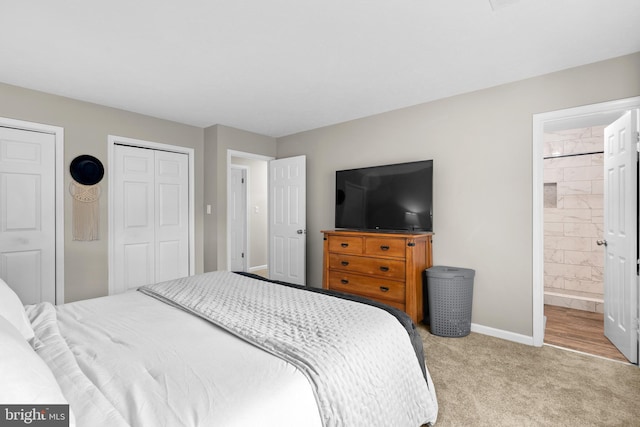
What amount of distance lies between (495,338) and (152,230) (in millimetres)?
4001

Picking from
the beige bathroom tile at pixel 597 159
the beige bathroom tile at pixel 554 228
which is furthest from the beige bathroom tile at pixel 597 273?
the beige bathroom tile at pixel 597 159

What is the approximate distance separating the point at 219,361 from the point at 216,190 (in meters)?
3.42

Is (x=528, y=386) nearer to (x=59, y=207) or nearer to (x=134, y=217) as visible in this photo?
(x=134, y=217)

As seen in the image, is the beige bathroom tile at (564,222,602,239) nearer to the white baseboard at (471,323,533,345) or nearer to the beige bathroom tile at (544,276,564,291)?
the beige bathroom tile at (544,276,564,291)

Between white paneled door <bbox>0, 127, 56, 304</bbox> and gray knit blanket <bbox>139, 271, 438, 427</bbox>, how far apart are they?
2.16m

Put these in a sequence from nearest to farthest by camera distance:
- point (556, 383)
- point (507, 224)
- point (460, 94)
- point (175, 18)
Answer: point (175, 18)
point (556, 383)
point (507, 224)
point (460, 94)

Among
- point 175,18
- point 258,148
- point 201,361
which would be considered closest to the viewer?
point 201,361

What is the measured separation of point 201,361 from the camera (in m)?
1.17

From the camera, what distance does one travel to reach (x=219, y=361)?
1.17 meters

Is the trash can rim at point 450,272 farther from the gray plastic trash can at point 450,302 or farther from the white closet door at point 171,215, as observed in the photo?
the white closet door at point 171,215

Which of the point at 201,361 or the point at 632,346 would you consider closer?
the point at 201,361

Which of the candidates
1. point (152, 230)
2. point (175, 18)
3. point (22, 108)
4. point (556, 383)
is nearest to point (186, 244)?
point (152, 230)

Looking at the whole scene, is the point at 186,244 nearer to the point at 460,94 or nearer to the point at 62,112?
the point at 62,112

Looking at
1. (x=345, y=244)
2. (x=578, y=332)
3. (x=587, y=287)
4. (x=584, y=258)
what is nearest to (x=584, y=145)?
(x=584, y=258)
